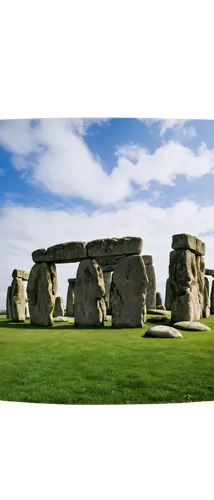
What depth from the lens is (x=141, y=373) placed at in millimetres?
2818

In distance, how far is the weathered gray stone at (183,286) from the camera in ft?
21.2

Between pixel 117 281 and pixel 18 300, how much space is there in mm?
3794

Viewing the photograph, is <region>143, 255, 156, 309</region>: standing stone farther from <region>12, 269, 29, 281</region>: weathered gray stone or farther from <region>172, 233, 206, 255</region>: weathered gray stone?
<region>12, 269, 29, 281</region>: weathered gray stone

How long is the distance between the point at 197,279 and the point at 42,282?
4112 millimetres

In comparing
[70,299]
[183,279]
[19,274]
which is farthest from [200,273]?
[19,274]

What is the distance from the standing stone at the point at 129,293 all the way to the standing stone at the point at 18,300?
11.7 feet

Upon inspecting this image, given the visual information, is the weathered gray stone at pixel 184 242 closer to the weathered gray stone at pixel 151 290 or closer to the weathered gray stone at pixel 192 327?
the weathered gray stone at pixel 192 327

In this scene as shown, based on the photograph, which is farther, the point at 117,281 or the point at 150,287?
the point at 150,287

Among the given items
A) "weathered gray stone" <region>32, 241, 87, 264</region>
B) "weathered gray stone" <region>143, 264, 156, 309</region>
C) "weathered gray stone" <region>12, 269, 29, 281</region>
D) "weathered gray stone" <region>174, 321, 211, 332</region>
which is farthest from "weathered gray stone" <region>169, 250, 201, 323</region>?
"weathered gray stone" <region>12, 269, 29, 281</region>

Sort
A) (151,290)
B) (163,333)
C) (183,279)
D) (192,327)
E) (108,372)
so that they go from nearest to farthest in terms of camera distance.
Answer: (108,372) < (163,333) < (192,327) < (183,279) < (151,290)

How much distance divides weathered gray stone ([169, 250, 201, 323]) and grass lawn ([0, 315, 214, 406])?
1812 mm

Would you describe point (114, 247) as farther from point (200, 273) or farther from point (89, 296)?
point (200, 273)

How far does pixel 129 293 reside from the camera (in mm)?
6492
